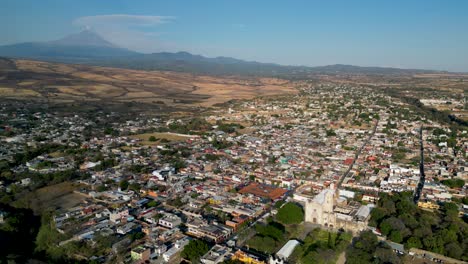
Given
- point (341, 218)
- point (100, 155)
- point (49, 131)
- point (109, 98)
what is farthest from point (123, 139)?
point (109, 98)

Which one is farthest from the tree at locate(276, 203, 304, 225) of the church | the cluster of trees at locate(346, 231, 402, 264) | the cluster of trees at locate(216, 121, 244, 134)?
the cluster of trees at locate(216, 121, 244, 134)

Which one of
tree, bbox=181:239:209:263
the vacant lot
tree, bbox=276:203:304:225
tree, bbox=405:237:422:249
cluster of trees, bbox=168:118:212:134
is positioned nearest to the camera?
tree, bbox=181:239:209:263

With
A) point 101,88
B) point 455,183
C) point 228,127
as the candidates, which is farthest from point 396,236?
point 101,88

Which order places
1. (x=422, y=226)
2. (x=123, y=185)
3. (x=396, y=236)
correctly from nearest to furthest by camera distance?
1. (x=396, y=236)
2. (x=422, y=226)
3. (x=123, y=185)

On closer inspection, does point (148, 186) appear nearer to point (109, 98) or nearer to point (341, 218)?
point (341, 218)

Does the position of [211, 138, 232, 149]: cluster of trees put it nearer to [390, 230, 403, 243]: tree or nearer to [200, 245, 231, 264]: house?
[200, 245, 231, 264]: house

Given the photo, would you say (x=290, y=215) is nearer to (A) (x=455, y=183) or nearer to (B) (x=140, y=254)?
(B) (x=140, y=254)
